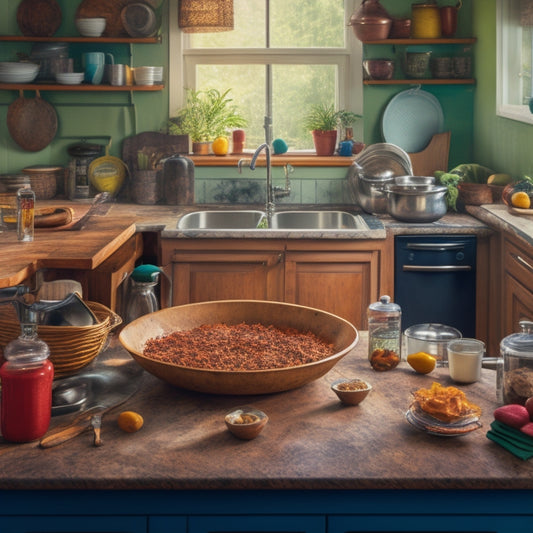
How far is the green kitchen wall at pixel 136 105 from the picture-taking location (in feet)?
17.7

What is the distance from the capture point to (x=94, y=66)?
5309 millimetres

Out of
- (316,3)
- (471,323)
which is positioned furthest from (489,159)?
(316,3)

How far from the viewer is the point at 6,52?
544 cm

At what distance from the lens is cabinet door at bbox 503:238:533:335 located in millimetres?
3896

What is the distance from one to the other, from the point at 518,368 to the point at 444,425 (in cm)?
23

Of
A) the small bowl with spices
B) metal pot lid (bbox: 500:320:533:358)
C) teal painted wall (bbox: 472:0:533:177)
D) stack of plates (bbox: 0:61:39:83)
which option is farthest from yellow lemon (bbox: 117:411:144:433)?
stack of plates (bbox: 0:61:39:83)

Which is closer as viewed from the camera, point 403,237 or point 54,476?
point 54,476

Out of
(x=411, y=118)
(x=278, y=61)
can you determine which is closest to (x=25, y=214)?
(x=278, y=61)

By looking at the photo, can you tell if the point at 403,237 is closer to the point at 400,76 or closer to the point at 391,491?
the point at 400,76

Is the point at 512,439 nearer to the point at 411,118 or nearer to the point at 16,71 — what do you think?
the point at 411,118

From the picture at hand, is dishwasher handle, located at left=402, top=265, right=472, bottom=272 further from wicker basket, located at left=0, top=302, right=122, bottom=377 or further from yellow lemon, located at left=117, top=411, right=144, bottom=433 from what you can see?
yellow lemon, located at left=117, top=411, right=144, bottom=433

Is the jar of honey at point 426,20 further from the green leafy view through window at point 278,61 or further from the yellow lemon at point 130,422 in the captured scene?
the yellow lemon at point 130,422

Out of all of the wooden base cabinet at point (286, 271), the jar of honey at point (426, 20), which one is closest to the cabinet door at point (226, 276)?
the wooden base cabinet at point (286, 271)

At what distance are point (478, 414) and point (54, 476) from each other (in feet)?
2.75
